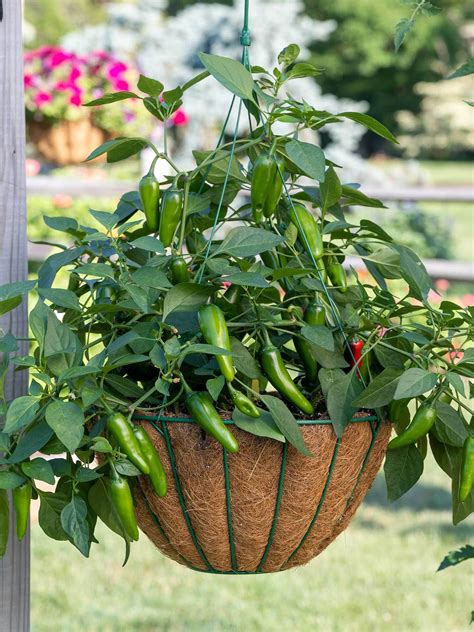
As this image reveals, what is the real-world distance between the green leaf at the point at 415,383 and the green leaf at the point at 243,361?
17 centimetres

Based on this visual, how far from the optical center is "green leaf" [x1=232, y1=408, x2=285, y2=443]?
3.27 ft

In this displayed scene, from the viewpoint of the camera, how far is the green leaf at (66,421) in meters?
0.92

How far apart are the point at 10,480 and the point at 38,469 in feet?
0.12

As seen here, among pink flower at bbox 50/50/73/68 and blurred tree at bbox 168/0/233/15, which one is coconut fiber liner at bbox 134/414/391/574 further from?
blurred tree at bbox 168/0/233/15

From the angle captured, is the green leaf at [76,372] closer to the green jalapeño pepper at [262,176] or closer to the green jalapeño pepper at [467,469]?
the green jalapeño pepper at [262,176]

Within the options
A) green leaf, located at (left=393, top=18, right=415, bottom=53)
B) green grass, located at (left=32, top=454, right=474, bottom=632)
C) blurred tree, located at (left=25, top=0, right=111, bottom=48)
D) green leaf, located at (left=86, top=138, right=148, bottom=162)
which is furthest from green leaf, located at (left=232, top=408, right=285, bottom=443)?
blurred tree, located at (left=25, top=0, right=111, bottom=48)

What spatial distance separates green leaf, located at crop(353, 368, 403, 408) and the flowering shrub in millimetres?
3473

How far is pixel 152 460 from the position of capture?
996 millimetres

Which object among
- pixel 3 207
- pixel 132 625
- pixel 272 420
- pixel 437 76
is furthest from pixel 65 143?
pixel 437 76

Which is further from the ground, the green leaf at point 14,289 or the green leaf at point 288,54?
the green leaf at point 288,54

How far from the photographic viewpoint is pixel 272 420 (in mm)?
1014

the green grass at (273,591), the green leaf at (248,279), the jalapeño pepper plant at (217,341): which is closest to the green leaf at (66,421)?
the jalapeño pepper plant at (217,341)

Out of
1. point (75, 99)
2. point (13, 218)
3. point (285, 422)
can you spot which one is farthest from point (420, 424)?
point (75, 99)

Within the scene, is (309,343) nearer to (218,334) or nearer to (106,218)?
(218,334)
